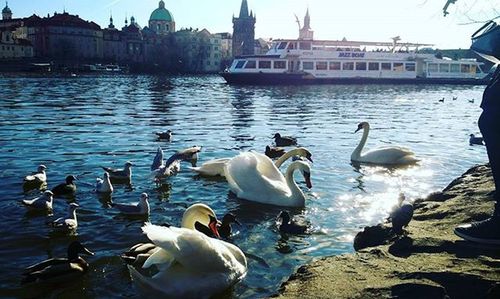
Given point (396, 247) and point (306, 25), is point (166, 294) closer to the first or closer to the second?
point (396, 247)

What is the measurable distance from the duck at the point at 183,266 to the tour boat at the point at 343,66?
50.0m

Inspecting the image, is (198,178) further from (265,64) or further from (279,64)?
(279,64)

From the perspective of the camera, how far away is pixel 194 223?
21.4 feet

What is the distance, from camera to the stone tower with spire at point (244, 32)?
141 metres

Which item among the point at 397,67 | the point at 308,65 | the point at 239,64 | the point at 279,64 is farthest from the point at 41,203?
the point at 397,67

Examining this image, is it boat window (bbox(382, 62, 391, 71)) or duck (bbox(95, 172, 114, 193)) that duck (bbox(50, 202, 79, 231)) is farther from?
boat window (bbox(382, 62, 391, 71))

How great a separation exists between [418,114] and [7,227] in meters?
23.6

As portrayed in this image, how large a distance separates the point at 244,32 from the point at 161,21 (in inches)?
979

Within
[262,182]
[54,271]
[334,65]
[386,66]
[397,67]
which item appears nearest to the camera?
[54,271]

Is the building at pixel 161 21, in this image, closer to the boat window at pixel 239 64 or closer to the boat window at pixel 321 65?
the boat window at pixel 239 64

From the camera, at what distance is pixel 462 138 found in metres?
17.6

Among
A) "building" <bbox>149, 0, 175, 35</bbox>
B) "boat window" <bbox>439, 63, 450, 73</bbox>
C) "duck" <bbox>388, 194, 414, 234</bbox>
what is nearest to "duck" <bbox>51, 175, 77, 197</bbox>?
"duck" <bbox>388, 194, 414, 234</bbox>

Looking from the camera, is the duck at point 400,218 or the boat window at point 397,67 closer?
the duck at point 400,218

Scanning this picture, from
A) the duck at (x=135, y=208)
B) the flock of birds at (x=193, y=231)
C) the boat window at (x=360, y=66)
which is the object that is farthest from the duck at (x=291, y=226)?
the boat window at (x=360, y=66)
